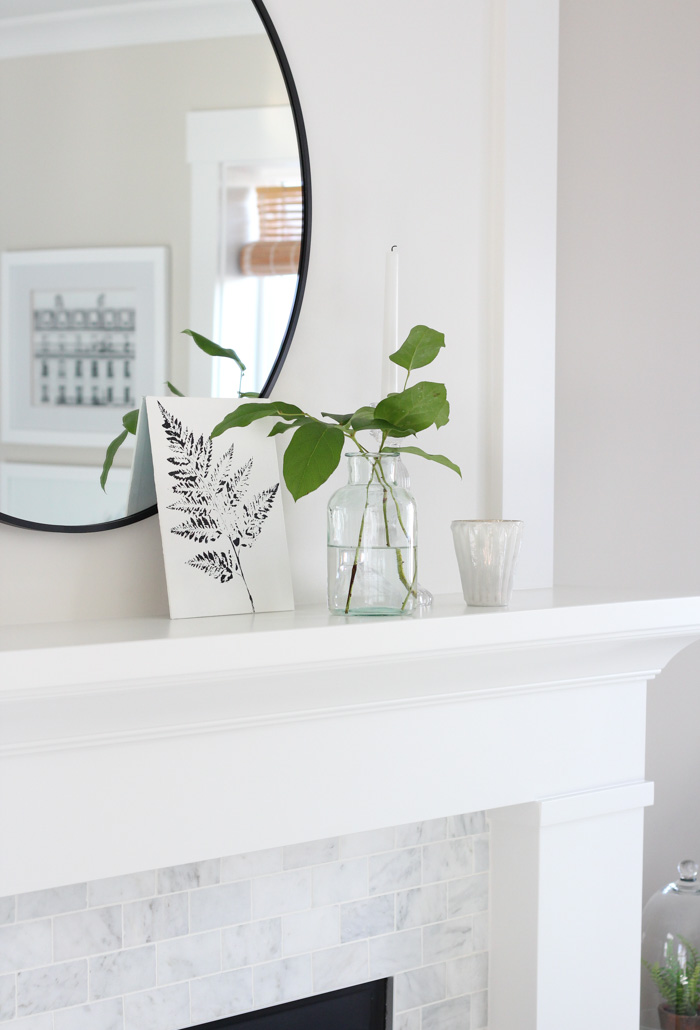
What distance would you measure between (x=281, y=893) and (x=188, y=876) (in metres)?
0.14

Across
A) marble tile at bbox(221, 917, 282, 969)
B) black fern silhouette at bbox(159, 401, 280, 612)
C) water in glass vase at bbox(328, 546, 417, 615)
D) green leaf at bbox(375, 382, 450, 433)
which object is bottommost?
marble tile at bbox(221, 917, 282, 969)

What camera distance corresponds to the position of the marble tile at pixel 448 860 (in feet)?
4.47

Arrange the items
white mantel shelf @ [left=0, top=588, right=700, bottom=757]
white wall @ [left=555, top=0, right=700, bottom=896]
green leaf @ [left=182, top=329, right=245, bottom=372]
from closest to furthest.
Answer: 1. white mantel shelf @ [left=0, top=588, right=700, bottom=757]
2. green leaf @ [left=182, top=329, right=245, bottom=372]
3. white wall @ [left=555, top=0, right=700, bottom=896]

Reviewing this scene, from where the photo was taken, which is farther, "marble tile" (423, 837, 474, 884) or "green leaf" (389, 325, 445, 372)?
"marble tile" (423, 837, 474, 884)

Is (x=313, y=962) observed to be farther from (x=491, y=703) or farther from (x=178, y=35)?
(x=178, y=35)

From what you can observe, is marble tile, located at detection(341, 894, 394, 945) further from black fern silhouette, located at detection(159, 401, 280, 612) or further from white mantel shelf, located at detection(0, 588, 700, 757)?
black fern silhouette, located at detection(159, 401, 280, 612)

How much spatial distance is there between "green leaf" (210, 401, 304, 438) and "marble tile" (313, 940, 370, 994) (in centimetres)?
73

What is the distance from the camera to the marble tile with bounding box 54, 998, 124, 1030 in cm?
110

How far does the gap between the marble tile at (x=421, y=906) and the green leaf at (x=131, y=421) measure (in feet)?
2.46

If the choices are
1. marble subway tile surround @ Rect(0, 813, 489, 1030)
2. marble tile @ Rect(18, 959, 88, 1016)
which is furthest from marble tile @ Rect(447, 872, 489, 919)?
marble tile @ Rect(18, 959, 88, 1016)

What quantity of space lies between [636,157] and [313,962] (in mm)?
1502

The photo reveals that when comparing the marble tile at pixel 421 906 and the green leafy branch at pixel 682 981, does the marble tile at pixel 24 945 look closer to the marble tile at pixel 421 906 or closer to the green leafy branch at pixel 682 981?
the marble tile at pixel 421 906

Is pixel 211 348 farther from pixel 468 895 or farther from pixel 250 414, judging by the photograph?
pixel 468 895

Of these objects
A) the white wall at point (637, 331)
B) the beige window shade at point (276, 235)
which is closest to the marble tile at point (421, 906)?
the white wall at point (637, 331)
